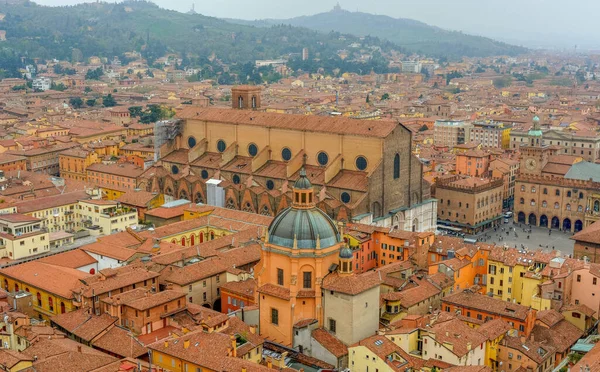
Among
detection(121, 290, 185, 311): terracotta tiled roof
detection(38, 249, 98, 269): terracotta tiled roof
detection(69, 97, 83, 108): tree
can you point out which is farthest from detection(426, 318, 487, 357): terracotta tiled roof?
detection(69, 97, 83, 108): tree

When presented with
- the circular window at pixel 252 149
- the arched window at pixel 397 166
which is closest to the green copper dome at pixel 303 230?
the arched window at pixel 397 166

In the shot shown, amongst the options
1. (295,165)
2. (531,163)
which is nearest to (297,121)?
(295,165)

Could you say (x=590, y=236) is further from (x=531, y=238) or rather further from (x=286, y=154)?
(x=286, y=154)

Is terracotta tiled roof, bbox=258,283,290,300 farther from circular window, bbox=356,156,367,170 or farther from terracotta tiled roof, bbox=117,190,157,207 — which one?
terracotta tiled roof, bbox=117,190,157,207

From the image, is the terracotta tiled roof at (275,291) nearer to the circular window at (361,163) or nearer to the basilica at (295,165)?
the basilica at (295,165)

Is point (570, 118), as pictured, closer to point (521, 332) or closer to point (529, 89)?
point (529, 89)

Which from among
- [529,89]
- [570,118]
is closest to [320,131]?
[570,118]

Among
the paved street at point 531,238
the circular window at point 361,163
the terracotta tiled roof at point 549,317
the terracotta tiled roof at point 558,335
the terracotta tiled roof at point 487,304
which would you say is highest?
the circular window at point 361,163
